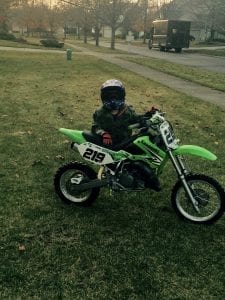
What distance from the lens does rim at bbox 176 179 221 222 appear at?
4.89 metres

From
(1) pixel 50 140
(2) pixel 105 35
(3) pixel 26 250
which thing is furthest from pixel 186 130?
(2) pixel 105 35

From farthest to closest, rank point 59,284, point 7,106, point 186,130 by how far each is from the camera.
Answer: point 7,106 < point 186,130 < point 59,284

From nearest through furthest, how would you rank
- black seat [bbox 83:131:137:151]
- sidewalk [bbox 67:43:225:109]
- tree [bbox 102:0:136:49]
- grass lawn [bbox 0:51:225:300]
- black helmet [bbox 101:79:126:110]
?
grass lawn [bbox 0:51:225:300]
black seat [bbox 83:131:137:151]
black helmet [bbox 101:79:126:110]
sidewalk [bbox 67:43:225:109]
tree [bbox 102:0:136:49]

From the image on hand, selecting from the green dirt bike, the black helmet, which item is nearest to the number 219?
the green dirt bike

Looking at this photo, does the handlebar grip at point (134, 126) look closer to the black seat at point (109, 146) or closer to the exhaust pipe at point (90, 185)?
the black seat at point (109, 146)

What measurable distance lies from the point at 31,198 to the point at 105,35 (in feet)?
376

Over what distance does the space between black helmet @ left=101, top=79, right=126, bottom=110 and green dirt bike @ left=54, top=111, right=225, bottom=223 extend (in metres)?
0.45

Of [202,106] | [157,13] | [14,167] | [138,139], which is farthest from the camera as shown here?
[157,13]

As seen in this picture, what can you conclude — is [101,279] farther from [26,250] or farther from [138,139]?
[138,139]

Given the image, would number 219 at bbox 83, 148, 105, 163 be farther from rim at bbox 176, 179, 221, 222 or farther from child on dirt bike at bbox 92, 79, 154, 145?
rim at bbox 176, 179, 221, 222

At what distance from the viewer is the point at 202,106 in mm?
12664

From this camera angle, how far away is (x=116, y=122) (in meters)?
5.16

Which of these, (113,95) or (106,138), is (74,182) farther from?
(113,95)

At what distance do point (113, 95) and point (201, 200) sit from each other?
1.75 m
